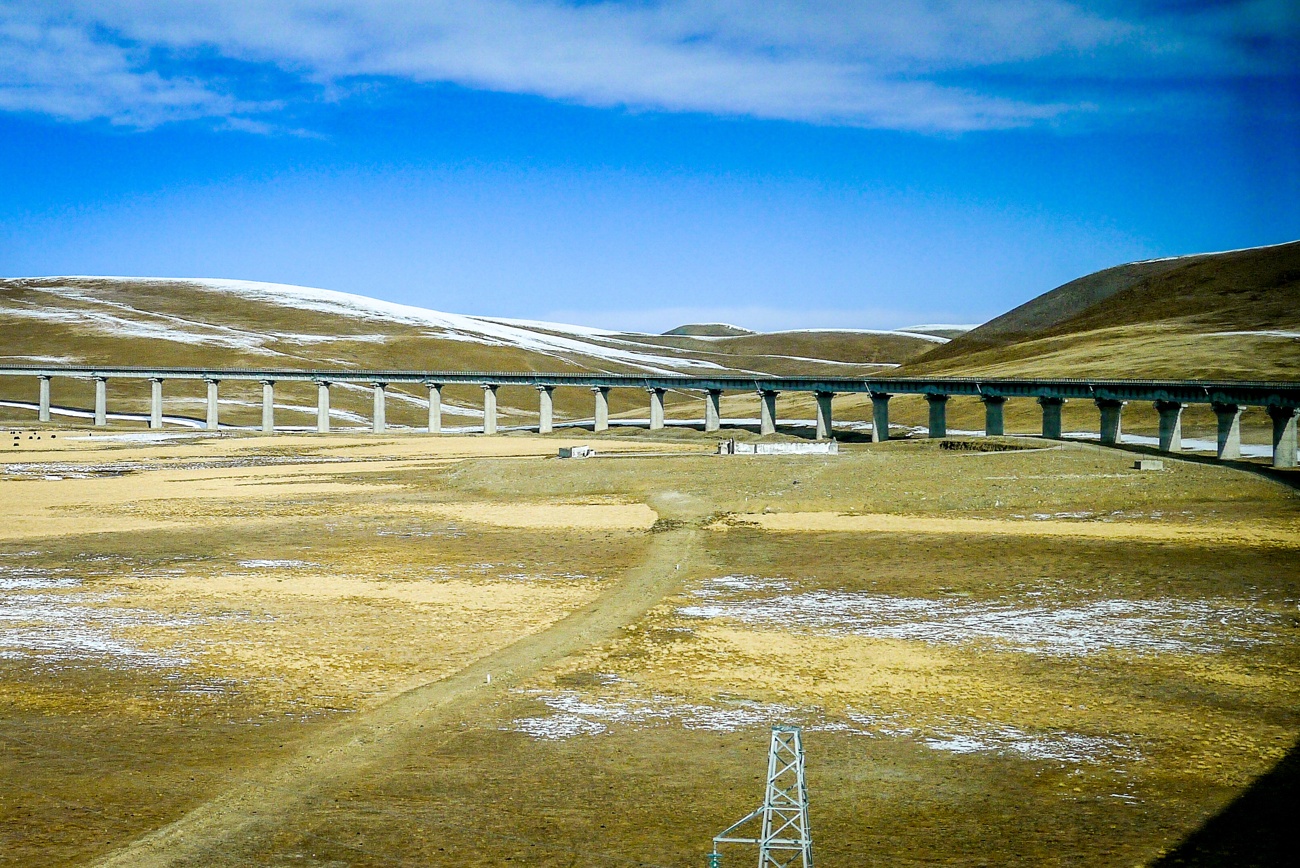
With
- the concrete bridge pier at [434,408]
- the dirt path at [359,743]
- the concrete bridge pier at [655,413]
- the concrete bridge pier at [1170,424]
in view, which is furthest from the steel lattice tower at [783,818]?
the concrete bridge pier at [434,408]

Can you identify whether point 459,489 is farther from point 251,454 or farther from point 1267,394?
point 1267,394

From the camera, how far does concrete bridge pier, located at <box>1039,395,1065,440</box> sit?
3071 inches

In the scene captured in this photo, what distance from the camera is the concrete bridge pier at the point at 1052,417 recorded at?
78.0 m

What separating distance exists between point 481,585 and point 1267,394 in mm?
47198

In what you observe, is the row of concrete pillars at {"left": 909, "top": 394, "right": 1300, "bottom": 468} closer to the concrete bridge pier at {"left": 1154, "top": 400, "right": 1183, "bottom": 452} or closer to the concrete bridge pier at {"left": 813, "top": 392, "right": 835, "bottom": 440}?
the concrete bridge pier at {"left": 1154, "top": 400, "right": 1183, "bottom": 452}

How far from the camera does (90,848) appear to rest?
1262 centimetres

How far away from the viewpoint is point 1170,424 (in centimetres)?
6638

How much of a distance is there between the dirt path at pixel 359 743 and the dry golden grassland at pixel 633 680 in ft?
0.21

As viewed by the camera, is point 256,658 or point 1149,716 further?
point 256,658

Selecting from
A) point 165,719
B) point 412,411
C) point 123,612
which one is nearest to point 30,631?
point 123,612

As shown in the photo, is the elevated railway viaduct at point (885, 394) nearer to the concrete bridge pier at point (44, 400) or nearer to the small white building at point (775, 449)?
the concrete bridge pier at point (44, 400)

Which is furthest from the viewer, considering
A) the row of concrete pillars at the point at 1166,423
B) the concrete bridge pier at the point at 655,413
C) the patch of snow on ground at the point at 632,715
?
the concrete bridge pier at the point at 655,413

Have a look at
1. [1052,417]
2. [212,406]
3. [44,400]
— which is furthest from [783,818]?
[44,400]

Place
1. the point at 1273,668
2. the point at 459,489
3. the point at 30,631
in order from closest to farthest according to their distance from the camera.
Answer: the point at 1273,668
the point at 30,631
the point at 459,489
